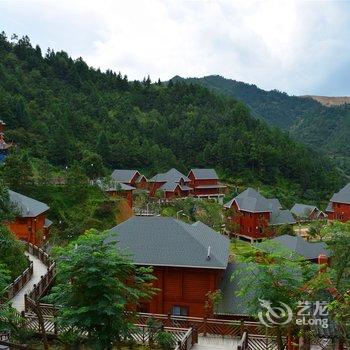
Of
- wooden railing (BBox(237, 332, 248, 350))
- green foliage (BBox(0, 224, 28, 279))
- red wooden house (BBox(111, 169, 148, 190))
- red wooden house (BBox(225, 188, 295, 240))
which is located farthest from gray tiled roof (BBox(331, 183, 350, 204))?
wooden railing (BBox(237, 332, 248, 350))

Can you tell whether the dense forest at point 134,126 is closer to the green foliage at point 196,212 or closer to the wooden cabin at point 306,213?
the green foliage at point 196,212

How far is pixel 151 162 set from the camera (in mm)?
90625

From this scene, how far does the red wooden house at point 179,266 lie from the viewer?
22.9 meters

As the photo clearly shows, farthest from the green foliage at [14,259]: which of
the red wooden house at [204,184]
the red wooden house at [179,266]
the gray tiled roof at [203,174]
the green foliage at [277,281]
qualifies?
the gray tiled roof at [203,174]

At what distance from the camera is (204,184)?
8556cm

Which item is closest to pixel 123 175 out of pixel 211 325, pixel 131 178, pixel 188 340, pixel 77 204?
pixel 131 178

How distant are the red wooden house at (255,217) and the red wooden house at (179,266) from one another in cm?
3917

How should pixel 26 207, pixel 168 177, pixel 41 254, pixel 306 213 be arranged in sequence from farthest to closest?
1. pixel 168 177
2. pixel 306 213
3. pixel 26 207
4. pixel 41 254

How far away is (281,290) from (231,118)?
109055 mm

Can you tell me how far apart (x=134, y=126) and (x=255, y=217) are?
5086cm

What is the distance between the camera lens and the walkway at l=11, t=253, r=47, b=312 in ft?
74.8

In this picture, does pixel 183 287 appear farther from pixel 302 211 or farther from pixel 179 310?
pixel 302 211

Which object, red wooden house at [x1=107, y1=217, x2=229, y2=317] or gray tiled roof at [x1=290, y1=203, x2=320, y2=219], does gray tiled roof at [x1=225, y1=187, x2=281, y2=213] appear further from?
red wooden house at [x1=107, y1=217, x2=229, y2=317]

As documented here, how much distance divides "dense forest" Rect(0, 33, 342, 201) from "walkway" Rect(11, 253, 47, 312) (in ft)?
128
